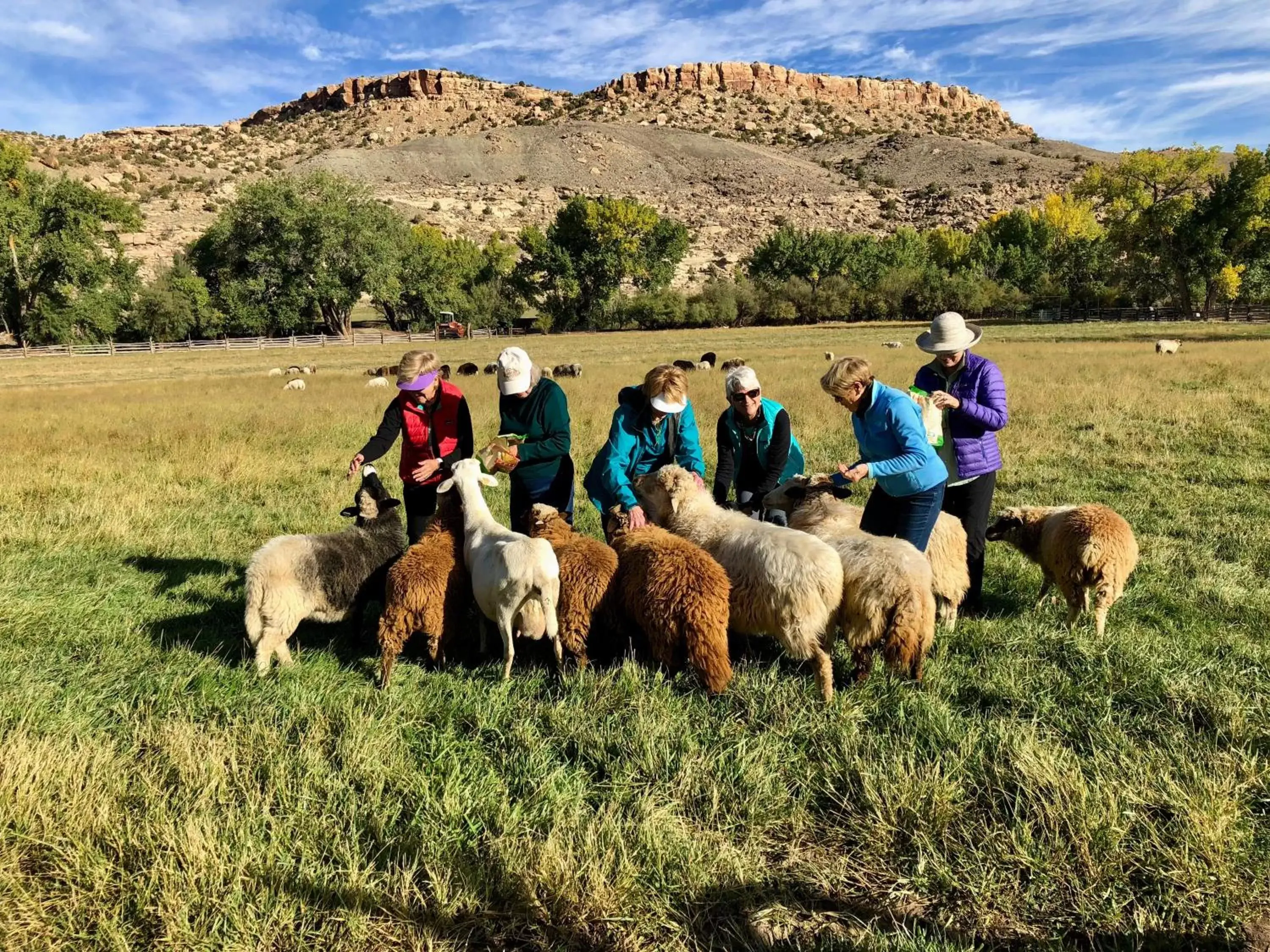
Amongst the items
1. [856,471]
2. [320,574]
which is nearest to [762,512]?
[856,471]

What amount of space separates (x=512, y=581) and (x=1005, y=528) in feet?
15.1

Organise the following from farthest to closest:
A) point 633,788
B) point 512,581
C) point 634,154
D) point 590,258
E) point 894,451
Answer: point 634,154 → point 590,258 → point 894,451 → point 512,581 → point 633,788

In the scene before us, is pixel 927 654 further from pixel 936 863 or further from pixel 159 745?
pixel 159 745

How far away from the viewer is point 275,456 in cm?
1188

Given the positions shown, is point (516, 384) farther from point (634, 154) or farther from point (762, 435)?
point (634, 154)

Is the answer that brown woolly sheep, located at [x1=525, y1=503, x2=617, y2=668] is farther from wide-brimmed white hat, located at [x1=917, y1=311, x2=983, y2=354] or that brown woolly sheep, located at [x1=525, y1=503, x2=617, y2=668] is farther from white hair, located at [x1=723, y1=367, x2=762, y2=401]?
wide-brimmed white hat, located at [x1=917, y1=311, x2=983, y2=354]

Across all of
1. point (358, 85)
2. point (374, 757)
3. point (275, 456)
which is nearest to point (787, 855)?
point (374, 757)

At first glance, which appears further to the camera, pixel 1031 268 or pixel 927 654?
pixel 1031 268

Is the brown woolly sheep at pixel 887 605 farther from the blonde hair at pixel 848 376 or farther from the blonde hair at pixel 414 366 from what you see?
the blonde hair at pixel 414 366

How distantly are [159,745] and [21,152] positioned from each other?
6852 centimetres

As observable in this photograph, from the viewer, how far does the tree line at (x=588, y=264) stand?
46.8 m

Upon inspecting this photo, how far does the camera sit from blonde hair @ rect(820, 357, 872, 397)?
440cm

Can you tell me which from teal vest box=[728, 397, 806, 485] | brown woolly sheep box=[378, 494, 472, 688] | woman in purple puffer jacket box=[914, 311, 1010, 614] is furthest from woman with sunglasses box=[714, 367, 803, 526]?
brown woolly sheep box=[378, 494, 472, 688]

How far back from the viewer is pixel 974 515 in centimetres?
545
